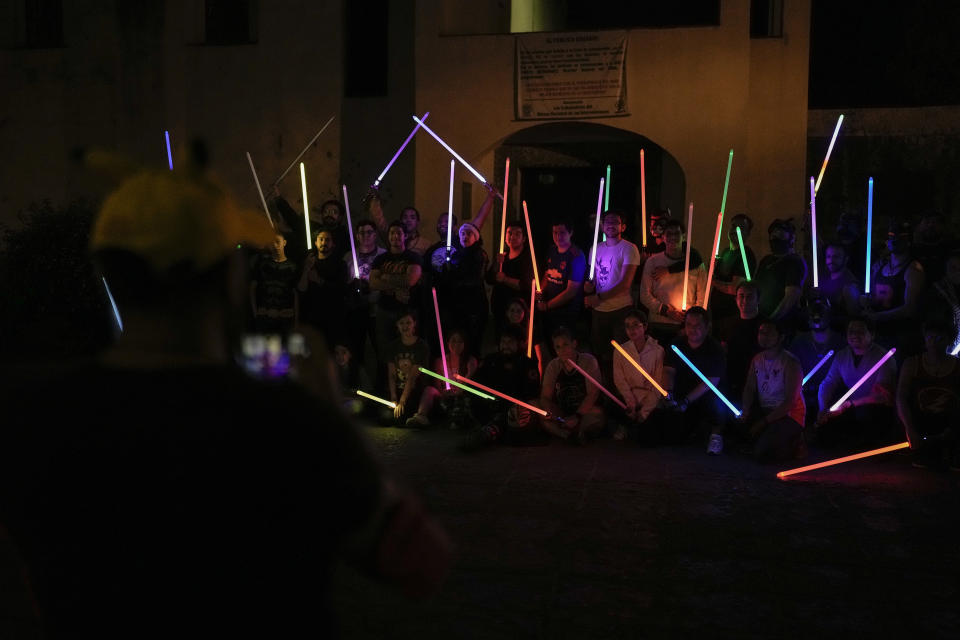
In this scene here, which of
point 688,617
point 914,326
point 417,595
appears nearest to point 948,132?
point 914,326

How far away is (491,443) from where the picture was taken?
6.82 meters

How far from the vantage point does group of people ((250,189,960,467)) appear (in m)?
6.79

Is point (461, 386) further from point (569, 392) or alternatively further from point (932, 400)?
point (932, 400)

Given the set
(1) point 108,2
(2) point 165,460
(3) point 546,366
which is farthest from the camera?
(1) point 108,2

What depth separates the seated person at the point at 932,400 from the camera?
6.32m

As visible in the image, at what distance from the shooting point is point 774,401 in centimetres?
675

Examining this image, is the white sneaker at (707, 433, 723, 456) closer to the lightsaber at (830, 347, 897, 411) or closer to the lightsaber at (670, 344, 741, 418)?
the lightsaber at (670, 344, 741, 418)

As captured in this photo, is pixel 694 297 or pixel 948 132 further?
pixel 948 132

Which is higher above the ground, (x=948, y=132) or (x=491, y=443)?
(x=948, y=132)

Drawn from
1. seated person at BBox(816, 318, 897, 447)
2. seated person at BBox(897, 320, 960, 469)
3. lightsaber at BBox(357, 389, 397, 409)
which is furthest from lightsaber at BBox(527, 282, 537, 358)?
seated person at BBox(897, 320, 960, 469)

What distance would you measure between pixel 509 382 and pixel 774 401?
6.08 feet

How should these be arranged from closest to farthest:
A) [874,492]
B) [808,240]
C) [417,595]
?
1. [417,595]
2. [874,492]
3. [808,240]

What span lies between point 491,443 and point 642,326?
55.0 inches

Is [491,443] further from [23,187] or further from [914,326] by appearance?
Result: [23,187]
